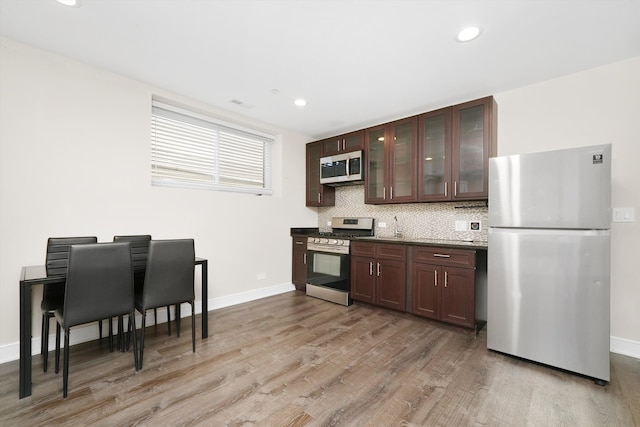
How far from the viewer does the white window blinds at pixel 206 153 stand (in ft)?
10.9

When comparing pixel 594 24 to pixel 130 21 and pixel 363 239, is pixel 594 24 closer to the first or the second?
pixel 363 239

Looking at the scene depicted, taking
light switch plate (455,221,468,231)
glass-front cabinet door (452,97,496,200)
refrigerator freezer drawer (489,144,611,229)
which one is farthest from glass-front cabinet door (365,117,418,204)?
refrigerator freezer drawer (489,144,611,229)

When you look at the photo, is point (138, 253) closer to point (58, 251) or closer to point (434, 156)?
point (58, 251)

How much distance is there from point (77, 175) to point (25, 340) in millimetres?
1502

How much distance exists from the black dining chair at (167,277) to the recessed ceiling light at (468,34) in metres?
2.86

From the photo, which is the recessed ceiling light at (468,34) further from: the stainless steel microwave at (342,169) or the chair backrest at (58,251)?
the chair backrest at (58,251)

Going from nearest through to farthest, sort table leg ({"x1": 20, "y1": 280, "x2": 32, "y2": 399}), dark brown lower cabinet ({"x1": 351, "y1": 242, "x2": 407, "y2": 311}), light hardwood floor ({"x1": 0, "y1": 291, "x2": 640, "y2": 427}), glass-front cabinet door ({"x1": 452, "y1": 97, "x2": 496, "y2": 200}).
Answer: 1. light hardwood floor ({"x1": 0, "y1": 291, "x2": 640, "y2": 427})
2. table leg ({"x1": 20, "y1": 280, "x2": 32, "y2": 399})
3. glass-front cabinet door ({"x1": 452, "y1": 97, "x2": 496, "y2": 200})
4. dark brown lower cabinet ({"x1": 351, "y1": 242, "x2": 407, "y2": 311})

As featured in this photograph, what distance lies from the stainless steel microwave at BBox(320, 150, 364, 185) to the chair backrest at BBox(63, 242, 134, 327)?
2989 mm

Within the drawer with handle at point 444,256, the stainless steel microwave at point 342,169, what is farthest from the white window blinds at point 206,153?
the drawer with handle at point 444,256

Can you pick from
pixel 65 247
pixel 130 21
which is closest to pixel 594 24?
pixel 130 21

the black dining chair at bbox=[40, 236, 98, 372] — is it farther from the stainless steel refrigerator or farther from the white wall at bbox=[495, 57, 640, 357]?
the white wall at bbox=[495, 57, 640, 357]

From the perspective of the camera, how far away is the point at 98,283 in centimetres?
198

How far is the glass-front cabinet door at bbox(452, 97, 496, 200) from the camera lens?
3.02m

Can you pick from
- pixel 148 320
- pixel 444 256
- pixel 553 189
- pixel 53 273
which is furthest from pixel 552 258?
pixel 148 320
